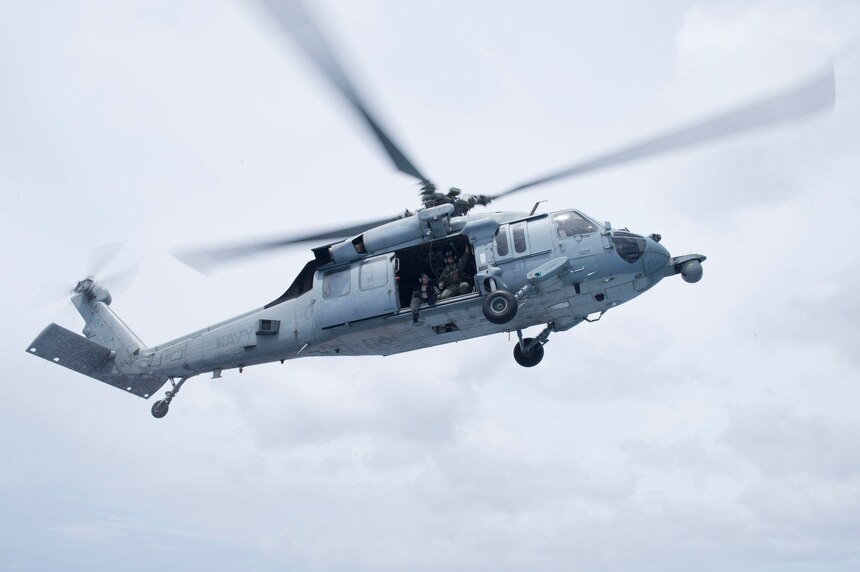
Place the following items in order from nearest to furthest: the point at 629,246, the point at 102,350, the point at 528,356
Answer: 1. the point at 629,246
2. the point at 528,356
3. the point at 102,350

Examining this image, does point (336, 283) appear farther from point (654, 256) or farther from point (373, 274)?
point (654, 256)

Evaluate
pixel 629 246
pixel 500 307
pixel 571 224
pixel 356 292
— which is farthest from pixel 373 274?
pixel 629 246

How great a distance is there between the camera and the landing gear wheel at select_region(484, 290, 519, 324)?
14.6m

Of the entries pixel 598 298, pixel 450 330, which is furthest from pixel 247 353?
pixel 598 298

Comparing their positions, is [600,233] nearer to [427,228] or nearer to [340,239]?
[427,228]

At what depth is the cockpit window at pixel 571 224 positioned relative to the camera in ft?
49.9

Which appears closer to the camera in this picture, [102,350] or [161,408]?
[161,408]

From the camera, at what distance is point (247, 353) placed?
57.8 ft

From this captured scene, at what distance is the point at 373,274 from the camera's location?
1619 cm

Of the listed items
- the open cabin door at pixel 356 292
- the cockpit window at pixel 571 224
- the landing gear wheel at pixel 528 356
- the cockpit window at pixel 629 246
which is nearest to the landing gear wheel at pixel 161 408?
the open cabin door at pixel 356 292

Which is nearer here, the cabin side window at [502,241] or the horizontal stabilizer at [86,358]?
the cabin side window at [502,241]

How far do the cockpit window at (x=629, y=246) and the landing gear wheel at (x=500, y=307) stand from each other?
239 cm

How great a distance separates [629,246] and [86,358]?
14.1 metres

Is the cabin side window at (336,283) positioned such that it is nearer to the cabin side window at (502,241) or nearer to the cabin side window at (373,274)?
the cabin side window at (373,274)
